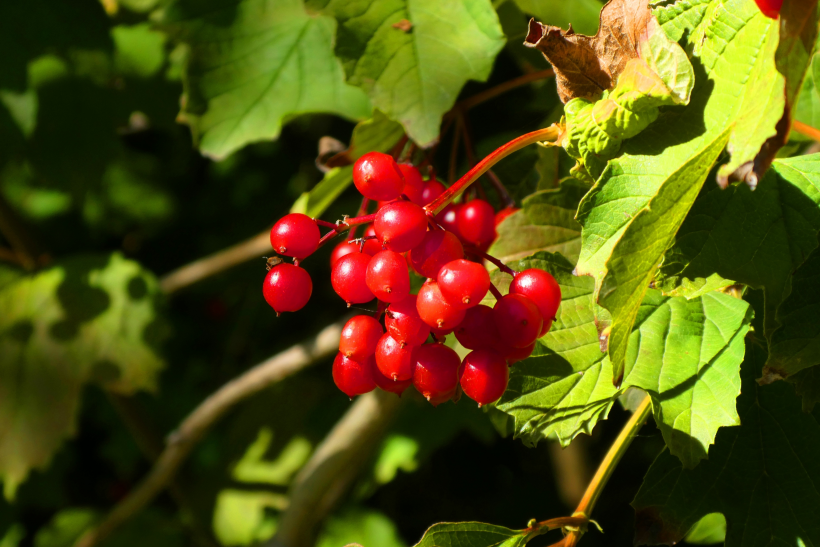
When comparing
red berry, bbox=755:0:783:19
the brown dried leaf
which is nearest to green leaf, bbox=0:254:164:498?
the brown dried leaf

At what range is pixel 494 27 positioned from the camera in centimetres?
98

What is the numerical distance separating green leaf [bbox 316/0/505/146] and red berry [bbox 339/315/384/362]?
35 centimetres

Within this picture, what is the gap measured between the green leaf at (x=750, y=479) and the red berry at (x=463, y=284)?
444mm

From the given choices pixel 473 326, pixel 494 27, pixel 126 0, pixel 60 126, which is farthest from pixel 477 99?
pixel 60 126

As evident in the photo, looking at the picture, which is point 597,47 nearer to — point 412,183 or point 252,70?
point 412,183

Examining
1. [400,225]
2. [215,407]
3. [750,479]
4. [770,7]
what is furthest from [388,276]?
[215,407]

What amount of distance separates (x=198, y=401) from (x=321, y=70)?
4.98 ft

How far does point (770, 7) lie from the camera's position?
602mm

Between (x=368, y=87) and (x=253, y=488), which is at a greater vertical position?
(x=368, y=87)

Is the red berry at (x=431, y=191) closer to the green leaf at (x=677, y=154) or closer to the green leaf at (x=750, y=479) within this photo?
the green leaf at (x=677, y=154)

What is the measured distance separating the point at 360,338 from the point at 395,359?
0.05m

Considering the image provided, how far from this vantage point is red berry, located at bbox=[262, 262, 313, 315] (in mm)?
718

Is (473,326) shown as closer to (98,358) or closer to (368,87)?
(368,87)

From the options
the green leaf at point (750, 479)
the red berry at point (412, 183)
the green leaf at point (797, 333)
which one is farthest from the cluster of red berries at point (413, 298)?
the green leaf at point (750, 479)
